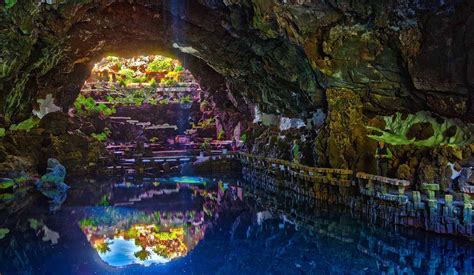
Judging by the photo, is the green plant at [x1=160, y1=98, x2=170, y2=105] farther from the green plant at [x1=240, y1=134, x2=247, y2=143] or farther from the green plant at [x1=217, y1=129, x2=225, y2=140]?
the green plant at [x1=240, y1=134, x2=247, y2=143]

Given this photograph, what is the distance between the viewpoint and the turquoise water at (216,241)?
10516 mm

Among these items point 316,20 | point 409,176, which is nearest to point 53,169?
point 316,20

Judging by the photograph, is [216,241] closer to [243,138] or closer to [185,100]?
[243,138]

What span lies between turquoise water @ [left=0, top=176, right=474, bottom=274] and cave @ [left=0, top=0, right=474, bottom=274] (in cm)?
7

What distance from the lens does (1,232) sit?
44.8 ft

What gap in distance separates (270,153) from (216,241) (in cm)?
1031

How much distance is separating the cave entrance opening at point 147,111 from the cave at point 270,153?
4.63m

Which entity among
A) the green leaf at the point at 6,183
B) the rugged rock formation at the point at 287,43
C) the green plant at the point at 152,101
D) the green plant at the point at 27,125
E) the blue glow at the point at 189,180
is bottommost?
the blue glow at the point at 189,180

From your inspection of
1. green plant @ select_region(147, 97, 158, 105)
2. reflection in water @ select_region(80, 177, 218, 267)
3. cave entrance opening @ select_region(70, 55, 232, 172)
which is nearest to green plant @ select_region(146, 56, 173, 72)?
cave entrance opening @ select_region(70, 55, 232, 172)

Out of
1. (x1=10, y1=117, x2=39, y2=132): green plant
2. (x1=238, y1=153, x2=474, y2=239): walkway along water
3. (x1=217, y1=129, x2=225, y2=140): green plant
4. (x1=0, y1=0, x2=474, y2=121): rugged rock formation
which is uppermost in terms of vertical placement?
(x1=0, y1=0, x2=474, y2=121): rugged rock formation

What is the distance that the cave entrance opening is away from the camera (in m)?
32.4

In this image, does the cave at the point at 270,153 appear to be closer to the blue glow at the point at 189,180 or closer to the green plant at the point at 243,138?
the blue glow at the point at 189,180

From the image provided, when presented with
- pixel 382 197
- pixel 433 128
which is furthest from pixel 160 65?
pixel 382 197

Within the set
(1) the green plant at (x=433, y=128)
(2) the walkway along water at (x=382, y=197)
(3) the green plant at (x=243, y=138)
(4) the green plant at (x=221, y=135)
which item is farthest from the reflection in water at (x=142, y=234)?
(4) the green plant at (x=221, y=135)
